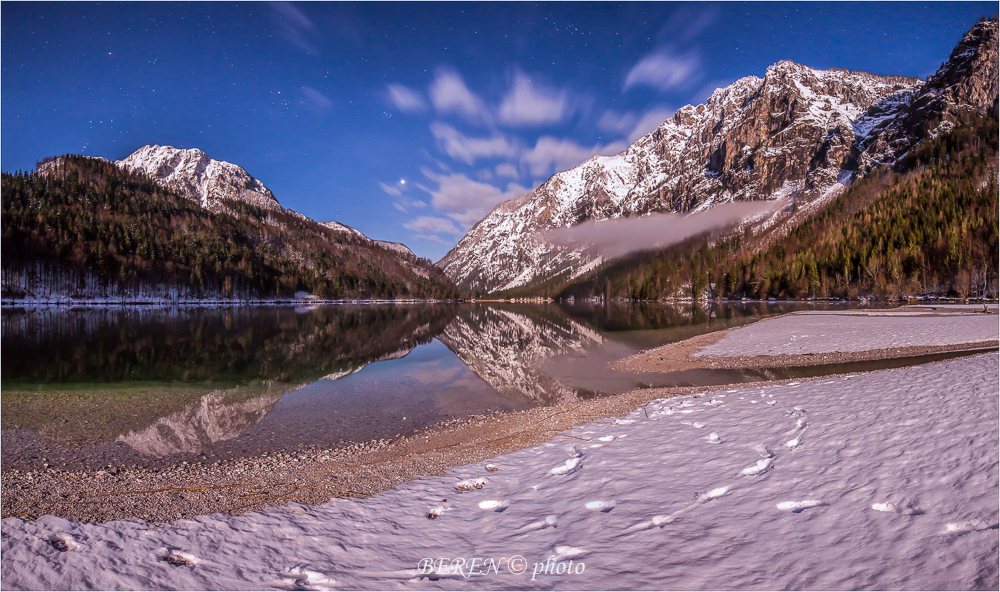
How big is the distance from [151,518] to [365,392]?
1273 centimetres

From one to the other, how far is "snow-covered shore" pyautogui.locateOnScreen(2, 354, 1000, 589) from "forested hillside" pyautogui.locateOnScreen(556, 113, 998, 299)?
109269 millimetres

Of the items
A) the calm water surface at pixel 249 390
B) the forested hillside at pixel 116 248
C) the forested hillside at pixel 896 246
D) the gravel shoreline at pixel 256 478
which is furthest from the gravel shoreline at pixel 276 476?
the forested hillside at pixel 116 248

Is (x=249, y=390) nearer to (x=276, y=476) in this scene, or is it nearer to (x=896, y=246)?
(x=276, y=476)

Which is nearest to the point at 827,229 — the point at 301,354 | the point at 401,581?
the point at 301,354

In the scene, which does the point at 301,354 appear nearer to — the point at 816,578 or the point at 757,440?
→ the point at 757,440

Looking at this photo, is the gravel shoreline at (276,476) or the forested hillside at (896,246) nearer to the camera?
the gravel shoreline at (276,476)

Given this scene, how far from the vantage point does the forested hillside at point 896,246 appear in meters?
87.6

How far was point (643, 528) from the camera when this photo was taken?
550 centimetres

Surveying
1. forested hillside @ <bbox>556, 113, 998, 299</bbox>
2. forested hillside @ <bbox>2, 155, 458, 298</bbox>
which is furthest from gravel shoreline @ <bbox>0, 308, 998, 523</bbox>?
forested hillside @ <bbox>2, 155, 458, 298</bbox>

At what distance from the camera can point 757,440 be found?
8.67 m

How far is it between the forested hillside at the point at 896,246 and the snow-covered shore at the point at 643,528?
358 ft

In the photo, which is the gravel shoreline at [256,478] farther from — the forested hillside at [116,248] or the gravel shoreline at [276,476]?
the forested hillside at [116,248]

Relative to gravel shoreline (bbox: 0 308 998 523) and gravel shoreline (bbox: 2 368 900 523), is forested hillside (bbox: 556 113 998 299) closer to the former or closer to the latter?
gravel shoreline (bbox: 0 308 998 523)

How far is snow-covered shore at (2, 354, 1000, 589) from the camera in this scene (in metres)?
4.29
